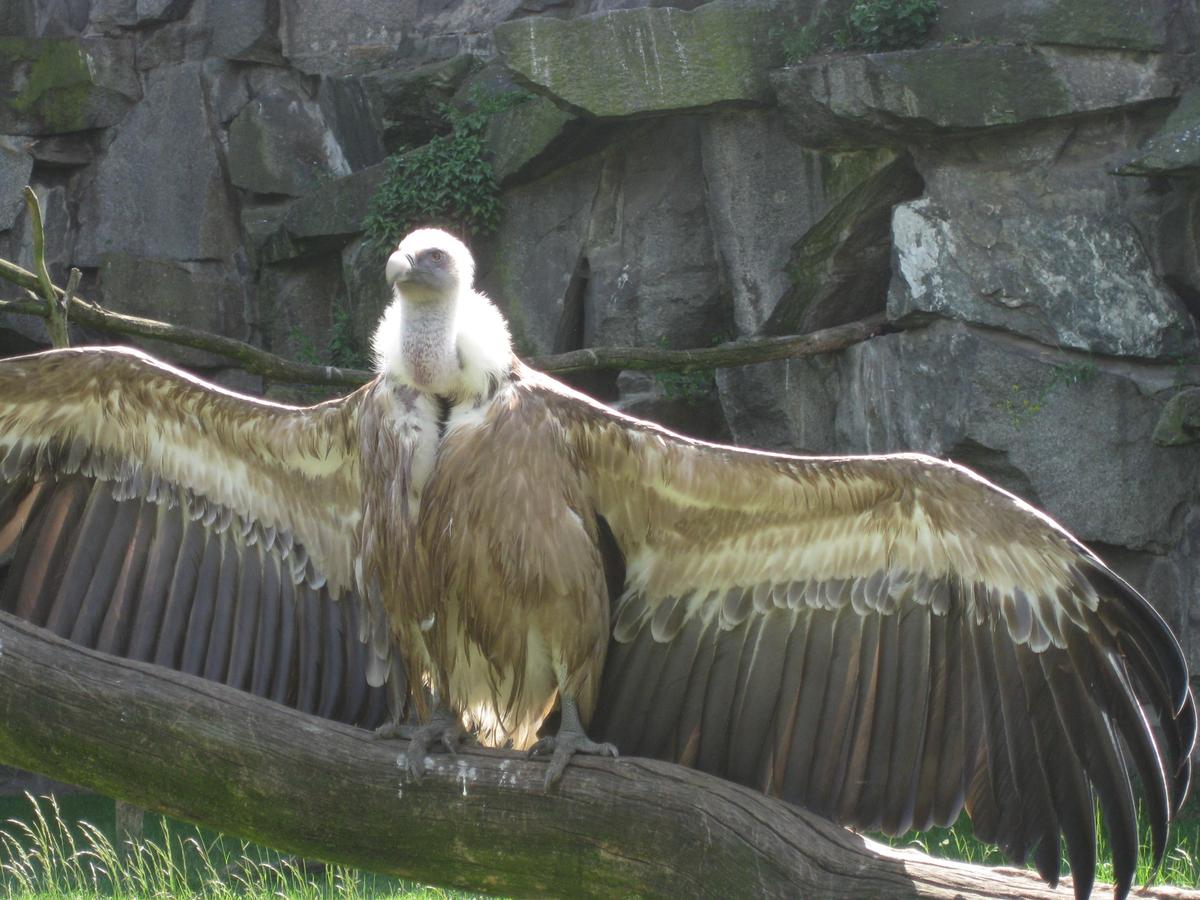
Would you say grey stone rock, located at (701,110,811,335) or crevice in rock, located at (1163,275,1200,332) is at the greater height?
grey stone rock, located at (701,110,811,335)

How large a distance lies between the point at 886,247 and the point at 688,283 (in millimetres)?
1378

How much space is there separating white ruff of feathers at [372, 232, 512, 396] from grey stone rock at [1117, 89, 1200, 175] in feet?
13.1

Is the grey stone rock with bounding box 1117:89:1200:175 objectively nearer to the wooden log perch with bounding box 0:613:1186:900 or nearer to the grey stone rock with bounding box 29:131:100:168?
the wooden log perch with bounding box 0:613:1186:900

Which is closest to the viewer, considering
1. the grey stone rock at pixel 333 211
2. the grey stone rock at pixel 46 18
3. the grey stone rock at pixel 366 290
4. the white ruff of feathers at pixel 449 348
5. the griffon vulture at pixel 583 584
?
the griffon vulture at pixel 583 584

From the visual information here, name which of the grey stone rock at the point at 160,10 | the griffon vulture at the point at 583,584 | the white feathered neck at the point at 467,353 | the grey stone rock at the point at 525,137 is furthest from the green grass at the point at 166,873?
the grey stone rock at the point at 160,10

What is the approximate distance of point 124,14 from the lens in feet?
39.3

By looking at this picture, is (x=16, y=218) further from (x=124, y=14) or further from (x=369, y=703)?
(x=369, y=703)

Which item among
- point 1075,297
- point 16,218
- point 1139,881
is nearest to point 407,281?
point 1139,881

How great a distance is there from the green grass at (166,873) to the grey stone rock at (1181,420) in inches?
153

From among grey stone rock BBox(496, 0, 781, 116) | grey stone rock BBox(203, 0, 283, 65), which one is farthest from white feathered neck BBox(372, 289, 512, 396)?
grey stone rock BBox(203, 0, 283, 65)

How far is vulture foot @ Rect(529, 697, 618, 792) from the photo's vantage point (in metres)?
3.54

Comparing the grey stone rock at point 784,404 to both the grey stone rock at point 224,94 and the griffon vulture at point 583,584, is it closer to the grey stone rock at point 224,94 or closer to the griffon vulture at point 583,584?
the griffon vulture at point 583,584

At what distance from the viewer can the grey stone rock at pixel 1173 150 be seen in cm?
674

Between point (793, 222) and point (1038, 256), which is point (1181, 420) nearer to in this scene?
point (1038, 256)
